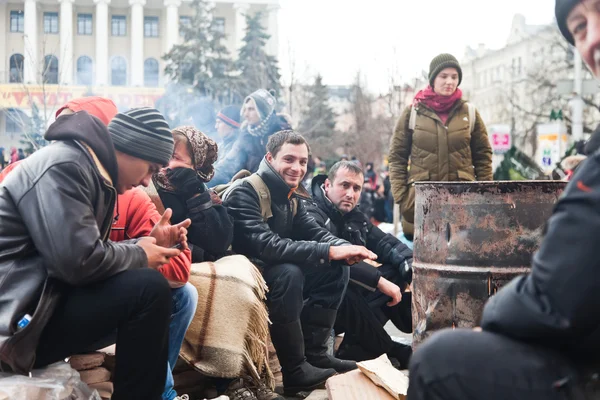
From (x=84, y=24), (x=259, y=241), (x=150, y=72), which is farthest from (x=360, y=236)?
(x=84, y=24)

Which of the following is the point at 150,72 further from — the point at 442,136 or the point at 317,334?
the point at 317,334

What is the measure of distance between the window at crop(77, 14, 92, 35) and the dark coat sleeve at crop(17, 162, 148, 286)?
67.0 meters

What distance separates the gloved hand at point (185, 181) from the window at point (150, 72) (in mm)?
62145

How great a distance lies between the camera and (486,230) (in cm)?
381

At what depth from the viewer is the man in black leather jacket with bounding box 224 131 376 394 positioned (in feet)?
14.3

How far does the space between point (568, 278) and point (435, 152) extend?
444 centimetres

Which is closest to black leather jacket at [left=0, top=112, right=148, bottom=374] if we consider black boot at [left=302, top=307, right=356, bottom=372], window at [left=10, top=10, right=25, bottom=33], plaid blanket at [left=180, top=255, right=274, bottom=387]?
plaid blanket at [left=180, top=255, right=274, bottom=387]

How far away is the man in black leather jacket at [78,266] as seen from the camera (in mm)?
2713

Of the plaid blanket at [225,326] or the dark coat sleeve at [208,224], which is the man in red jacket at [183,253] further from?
the dark coat sleeve at [208,224]

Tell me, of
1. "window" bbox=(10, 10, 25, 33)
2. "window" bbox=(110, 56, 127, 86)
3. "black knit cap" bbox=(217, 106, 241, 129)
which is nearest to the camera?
"black knit cap" bbox=(217, 106, 241, 129)

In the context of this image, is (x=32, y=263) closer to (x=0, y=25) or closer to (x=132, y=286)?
(x=132, y=286)


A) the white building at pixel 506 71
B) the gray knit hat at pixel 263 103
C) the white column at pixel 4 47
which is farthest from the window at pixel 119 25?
the gray knit hat at pixel 263 103

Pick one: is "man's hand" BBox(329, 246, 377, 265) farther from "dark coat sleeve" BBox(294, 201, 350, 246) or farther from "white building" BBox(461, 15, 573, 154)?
"white building" BBox(461, 15, 573, 154)

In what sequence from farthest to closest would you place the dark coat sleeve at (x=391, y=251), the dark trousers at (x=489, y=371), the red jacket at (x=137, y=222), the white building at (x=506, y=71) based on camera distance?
the white building at (x=506, y=71) → the dark coat sleeve at (x=391, y=251) → the red jacket at (x=137, y=222) → the dark trousers at (x=489, y=371)
